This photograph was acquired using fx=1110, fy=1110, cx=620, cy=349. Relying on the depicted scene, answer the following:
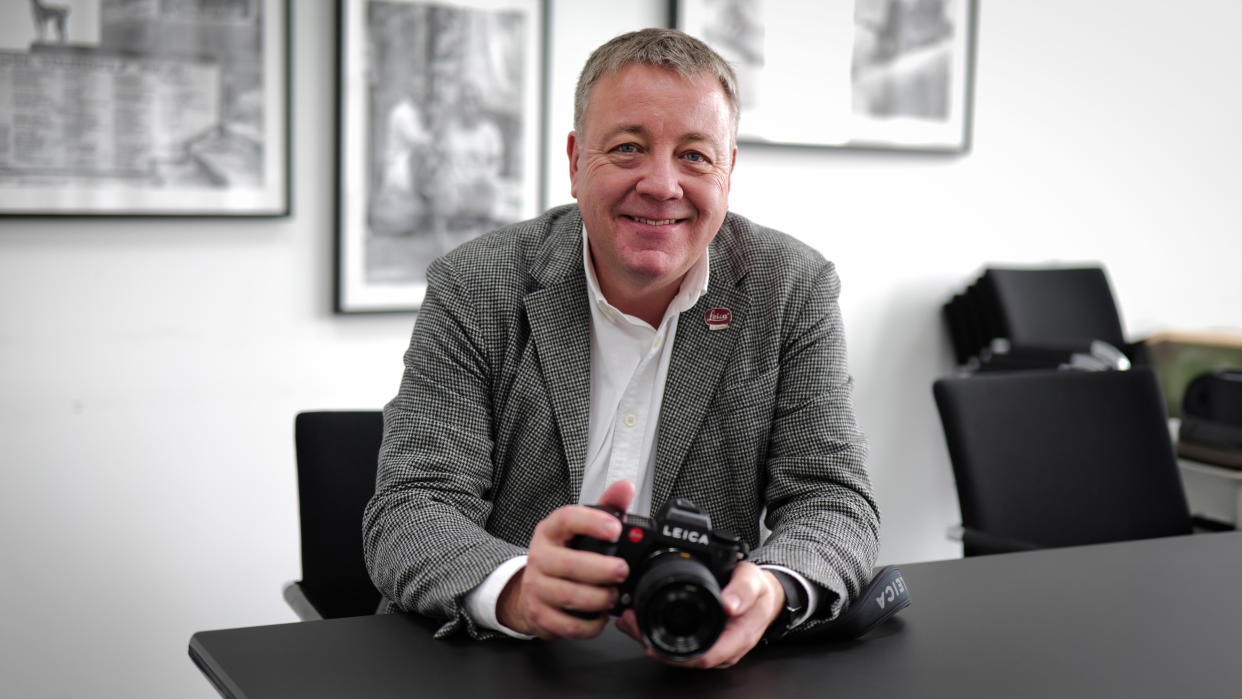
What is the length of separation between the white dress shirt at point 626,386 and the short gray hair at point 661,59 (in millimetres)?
228

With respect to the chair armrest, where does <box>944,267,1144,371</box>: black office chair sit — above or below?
above

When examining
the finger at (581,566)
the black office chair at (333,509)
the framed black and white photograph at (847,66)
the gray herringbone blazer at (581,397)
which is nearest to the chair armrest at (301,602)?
the black office chair at (333,509)

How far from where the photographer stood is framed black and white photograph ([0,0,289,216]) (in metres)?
2.34

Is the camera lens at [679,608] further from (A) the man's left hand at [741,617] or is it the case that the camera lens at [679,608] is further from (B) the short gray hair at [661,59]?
(B) the short gray hair at [661,59]

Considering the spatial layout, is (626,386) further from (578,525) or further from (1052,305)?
(1052,305)

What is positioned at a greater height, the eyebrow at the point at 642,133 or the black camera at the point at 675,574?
the eyebrow at the point at 642,133

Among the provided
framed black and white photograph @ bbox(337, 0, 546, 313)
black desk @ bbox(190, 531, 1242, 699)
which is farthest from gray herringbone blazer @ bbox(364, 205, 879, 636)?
framed black and white photograph @ bbox(337, 0, 546, 313)

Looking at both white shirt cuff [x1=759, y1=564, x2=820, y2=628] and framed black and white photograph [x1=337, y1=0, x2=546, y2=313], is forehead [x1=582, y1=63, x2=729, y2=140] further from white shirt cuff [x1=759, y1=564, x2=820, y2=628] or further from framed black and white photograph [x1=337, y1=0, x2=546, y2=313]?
framed black and white photograph [x1=337, y1=0, x2=546, y2=313]

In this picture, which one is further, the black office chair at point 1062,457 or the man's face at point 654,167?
the black office chair at point 1062,457

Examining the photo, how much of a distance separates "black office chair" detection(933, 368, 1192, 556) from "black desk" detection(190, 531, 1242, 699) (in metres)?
0.60

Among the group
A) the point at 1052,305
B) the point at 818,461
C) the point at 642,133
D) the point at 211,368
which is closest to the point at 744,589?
the point at 818,461

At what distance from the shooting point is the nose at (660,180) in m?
1.47

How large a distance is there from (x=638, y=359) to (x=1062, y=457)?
0.91 metres

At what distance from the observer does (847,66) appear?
10.8 feet
